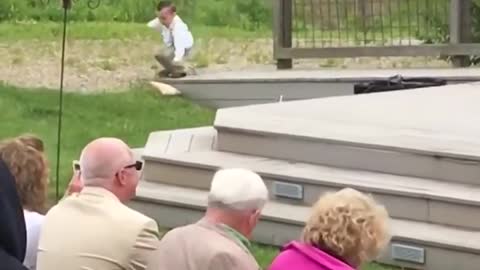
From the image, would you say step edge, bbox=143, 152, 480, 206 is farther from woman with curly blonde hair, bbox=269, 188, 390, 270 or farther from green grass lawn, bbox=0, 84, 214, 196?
woman with curly blonde hair, bbox=269, 188, 390, 270

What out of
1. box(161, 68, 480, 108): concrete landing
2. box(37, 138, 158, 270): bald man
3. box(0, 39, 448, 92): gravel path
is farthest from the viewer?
box(0, 39, 448, 92): gravel path

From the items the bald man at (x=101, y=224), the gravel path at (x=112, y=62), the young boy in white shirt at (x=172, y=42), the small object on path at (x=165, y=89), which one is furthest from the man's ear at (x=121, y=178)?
the young boy in white shirt at (x=172, y=42)

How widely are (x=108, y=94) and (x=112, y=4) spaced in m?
7.38

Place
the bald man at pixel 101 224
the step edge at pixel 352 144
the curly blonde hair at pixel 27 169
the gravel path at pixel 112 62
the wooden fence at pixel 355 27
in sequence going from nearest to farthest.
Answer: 1. the bald man at pixel 101 224
2. the curly blonde hair at pixel 27 169
3. the step edge at pixel 352 144
4. the gravel path at pixel 112 62
5. the wooden fence at pixel 355 27

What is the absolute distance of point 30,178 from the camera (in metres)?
5.28

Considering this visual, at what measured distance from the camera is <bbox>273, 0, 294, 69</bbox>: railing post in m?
14.2

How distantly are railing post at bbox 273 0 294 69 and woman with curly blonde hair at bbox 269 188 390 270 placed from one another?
9681 mm

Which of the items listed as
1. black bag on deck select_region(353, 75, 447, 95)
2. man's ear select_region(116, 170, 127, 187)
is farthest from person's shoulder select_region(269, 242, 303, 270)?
black bag on deck select_region(353, 75, 447, 95)

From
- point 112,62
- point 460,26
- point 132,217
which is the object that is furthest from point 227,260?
point 112,62

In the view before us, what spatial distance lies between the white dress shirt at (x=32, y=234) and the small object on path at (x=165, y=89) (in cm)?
762

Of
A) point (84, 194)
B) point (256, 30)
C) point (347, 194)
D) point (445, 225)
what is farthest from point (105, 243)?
point (256, 30)

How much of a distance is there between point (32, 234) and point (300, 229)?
2662 millimetres

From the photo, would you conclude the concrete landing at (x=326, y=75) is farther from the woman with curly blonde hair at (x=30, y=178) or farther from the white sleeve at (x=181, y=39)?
the woman with curly blonde hair at (x=30, y=178)

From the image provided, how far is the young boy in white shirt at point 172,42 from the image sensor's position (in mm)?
13750
